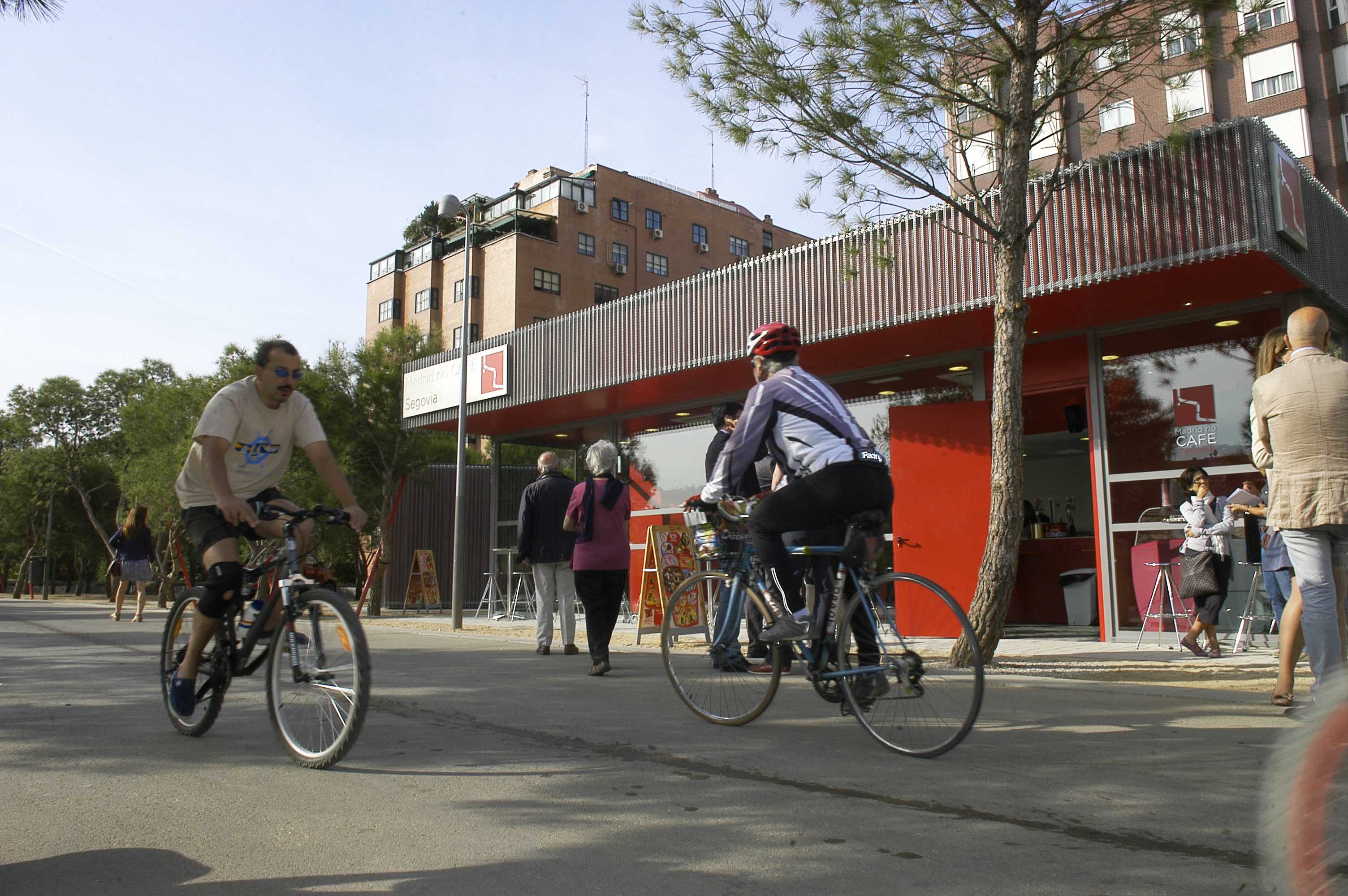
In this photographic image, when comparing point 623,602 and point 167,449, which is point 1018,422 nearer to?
point 623,602

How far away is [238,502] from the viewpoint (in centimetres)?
416

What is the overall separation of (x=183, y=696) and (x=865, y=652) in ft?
10.3

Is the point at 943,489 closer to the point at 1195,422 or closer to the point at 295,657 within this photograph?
the point at 1195,422

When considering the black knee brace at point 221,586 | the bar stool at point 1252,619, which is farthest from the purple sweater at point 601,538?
the bar stool at point 1252,619

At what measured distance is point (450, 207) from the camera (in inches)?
648

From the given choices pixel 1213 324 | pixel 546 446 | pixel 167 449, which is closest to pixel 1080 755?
pixel 1213 324

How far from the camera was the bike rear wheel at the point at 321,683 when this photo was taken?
3764mm

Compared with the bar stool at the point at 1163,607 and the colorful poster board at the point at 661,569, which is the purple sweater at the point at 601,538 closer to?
the colorful poster board at the point at 661,569

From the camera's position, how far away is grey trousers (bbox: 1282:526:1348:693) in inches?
181

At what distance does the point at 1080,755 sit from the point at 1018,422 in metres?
4.29

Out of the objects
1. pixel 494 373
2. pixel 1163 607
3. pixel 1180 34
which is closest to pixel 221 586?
pixel 1180 34

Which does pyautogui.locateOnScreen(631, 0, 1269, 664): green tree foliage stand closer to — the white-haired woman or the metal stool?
the white-haired woman

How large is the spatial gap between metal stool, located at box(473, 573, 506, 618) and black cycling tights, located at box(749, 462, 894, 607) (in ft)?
46.7

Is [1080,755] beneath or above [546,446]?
beneath
